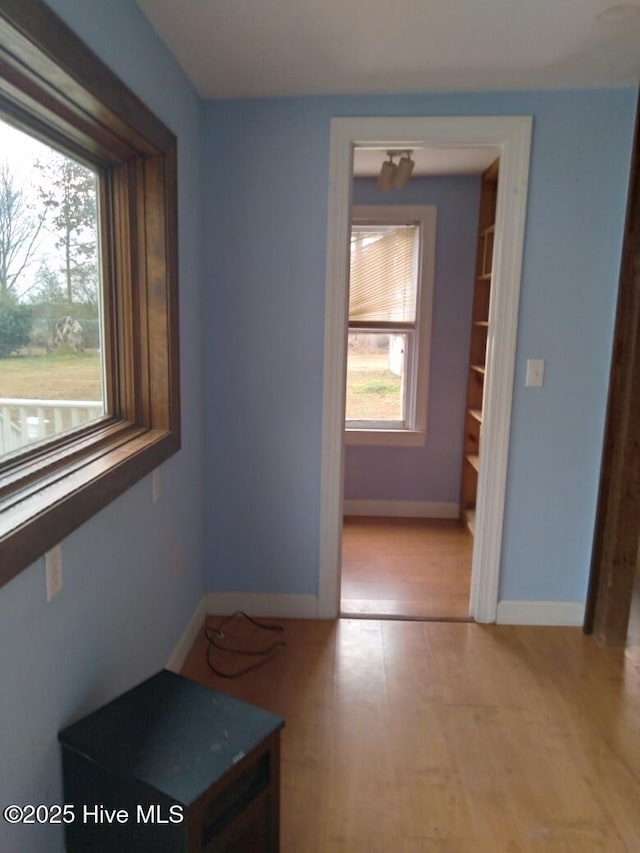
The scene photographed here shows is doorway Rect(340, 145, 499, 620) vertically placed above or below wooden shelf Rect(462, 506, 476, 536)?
above

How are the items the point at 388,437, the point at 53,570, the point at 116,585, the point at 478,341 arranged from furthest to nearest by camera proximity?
the point at 388,437 < the point at 478,341 < the point at 116,585 < the point at 53,570

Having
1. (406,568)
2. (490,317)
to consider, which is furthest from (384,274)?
(406,568)

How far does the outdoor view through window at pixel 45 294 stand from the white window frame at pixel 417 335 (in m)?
2.50

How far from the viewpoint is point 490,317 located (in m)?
2.62

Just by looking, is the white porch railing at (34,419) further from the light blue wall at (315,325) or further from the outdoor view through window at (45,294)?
the light blue wall at (315,325)

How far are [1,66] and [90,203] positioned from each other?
24.3 inches

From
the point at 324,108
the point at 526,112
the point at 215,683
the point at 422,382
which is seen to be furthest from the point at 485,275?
the point at 215,683

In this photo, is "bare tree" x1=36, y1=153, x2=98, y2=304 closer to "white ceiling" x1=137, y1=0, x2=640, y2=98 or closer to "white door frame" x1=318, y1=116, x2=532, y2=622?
"white ceiling" x1=137, y1=0, x2=640, y2=98

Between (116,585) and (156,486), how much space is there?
43cm

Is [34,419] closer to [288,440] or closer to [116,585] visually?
[116,585]

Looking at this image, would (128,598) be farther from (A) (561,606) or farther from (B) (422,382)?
(B) (422,382)

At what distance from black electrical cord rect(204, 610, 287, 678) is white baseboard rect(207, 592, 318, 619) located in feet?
0.14

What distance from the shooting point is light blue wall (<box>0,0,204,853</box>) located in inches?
47.7

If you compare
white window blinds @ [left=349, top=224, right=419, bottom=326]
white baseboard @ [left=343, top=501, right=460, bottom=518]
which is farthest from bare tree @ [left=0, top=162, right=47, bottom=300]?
white baseboard @ [left=343, top=501, right=460, bottom=518]
